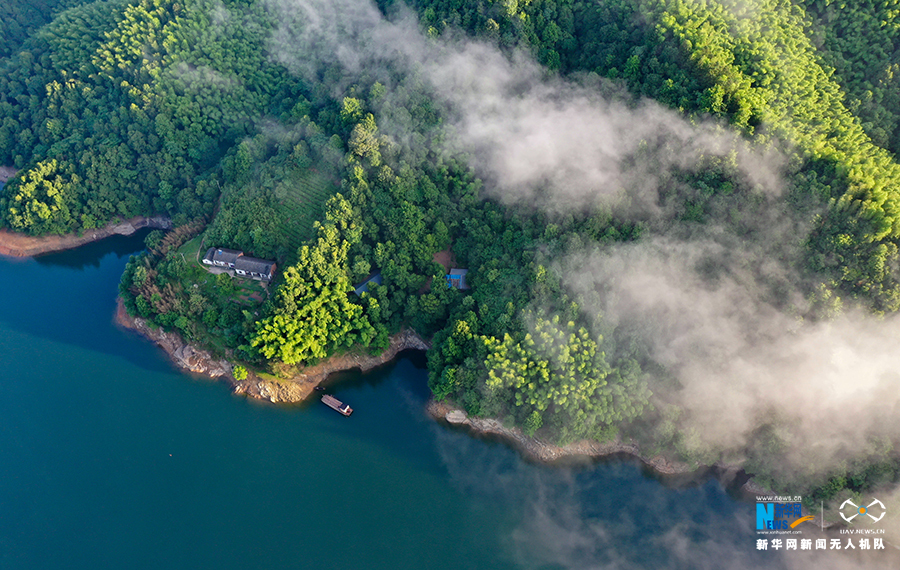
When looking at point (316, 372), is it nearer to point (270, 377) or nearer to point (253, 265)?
point (270, 377)

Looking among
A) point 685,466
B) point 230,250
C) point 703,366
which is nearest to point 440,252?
point 230,250

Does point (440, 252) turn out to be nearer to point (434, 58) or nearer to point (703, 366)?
point (434, 58)

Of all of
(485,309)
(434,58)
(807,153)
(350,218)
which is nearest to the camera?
(807,153)

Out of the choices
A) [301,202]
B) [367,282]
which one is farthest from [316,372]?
[301,202]

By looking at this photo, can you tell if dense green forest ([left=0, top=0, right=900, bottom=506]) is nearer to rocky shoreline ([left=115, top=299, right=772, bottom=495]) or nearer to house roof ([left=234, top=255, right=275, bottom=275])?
house roof ([left=234, top=255, right=275, bottom=275])

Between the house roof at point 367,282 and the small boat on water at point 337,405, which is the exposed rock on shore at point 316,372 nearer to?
the small boat on water at point 337,405

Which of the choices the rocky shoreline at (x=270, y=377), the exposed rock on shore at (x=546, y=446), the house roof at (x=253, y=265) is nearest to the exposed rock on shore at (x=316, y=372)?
the rocky shoreline at (x=270, y=377)
